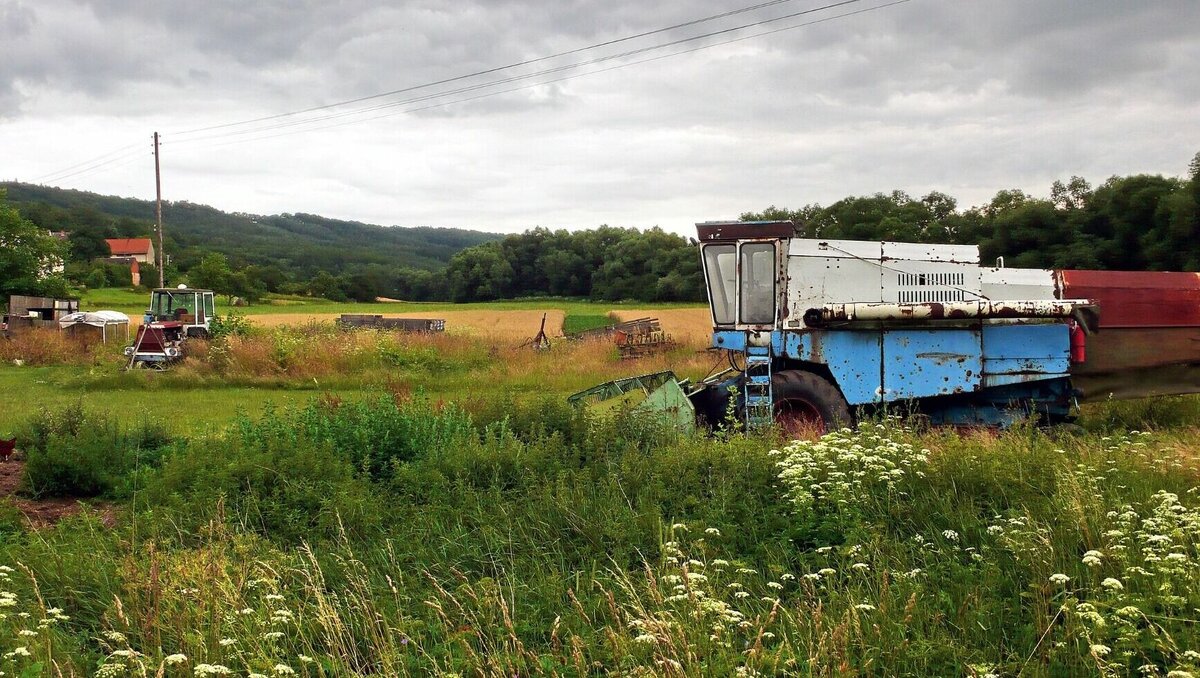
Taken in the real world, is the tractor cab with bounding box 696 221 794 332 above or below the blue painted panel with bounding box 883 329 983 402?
above

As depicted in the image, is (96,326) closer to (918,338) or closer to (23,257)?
(23,257)

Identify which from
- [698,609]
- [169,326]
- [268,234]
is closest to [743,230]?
[698,609]

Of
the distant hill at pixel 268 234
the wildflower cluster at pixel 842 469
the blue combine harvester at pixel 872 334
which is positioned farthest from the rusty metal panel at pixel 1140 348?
the distant hill at pixel 268 234

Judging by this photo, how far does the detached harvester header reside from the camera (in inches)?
407

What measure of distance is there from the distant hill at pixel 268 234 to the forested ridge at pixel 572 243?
16.2 inches

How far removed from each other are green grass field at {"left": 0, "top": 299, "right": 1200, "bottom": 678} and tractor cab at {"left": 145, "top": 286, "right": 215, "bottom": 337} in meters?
20.4

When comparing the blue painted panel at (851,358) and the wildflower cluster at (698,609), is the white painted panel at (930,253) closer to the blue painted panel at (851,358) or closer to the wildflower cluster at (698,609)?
the blue painted panel at (851,358)

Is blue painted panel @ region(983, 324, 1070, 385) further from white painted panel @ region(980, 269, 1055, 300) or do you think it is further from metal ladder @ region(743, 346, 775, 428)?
metal ladder @ region(743, 346, 775, 428)

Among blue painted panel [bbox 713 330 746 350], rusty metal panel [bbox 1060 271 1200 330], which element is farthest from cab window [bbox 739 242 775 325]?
rusty metal panel [bbox 1060 271 1200 330]

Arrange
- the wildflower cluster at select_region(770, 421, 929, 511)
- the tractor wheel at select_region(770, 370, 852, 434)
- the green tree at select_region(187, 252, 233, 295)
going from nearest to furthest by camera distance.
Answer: the wildflower cluster at select_region(770, 421, 929, 511)
the tractor wheel at select_region(770, 370, 852, 434)
the green tree at select_region(187, 252, 233, 295)

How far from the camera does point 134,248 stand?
134375 millimetres

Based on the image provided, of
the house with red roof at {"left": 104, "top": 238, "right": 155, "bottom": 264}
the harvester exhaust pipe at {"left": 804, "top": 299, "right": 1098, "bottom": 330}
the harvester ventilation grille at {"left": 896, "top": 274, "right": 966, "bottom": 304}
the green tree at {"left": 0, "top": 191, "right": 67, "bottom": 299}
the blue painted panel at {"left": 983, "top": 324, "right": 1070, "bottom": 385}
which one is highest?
the house with red roof at {"left": 104, "top": 238, "right": 155, "bottom": 264}

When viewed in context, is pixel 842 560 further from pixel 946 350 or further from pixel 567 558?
pixel 946 350

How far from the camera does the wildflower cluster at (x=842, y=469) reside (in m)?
6.02
